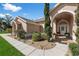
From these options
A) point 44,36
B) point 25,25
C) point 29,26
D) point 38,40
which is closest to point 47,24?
point 44,36

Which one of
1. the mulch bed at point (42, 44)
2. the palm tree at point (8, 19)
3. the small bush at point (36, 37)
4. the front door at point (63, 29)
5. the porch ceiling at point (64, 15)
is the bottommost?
the mulch bed at point (42, 44)

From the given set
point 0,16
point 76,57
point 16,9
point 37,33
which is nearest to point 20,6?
point 16,9

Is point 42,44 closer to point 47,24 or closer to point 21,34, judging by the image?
point 47,24

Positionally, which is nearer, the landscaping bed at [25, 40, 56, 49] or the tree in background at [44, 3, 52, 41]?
the landscaping bed at [25, 40, 56, 49]

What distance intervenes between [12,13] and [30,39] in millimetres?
3007

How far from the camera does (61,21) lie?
16.6 m

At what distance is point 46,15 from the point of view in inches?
511

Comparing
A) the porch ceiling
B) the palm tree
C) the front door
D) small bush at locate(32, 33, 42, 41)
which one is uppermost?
the porch ceiling

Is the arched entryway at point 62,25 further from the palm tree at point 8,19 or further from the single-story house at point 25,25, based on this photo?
the palm tree at point 8,19

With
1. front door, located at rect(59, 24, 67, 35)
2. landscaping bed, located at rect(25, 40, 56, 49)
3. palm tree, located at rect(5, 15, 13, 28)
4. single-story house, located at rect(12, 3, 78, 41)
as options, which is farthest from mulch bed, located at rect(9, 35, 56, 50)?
front door, located at rect(59, 24, 67, 35)

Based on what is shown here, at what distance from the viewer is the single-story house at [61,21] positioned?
12719 millimetres

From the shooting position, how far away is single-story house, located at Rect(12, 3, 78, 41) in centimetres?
1272

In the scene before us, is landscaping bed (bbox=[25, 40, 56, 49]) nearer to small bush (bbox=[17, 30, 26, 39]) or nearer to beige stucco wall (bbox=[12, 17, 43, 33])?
beige stucco wall (bbox=[12, 17, 43, 33])

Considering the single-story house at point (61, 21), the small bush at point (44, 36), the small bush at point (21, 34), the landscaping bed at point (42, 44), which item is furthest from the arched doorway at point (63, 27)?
the small bush at point (21, 34)
